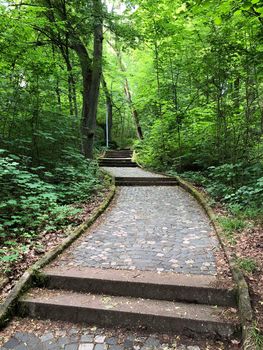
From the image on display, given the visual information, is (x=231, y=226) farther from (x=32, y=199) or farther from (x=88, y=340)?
(x=32, y=199)

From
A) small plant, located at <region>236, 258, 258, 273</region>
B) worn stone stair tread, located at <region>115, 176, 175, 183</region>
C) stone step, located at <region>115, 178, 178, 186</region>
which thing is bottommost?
small plant, located at <region>236, 258, 258, 273</region>

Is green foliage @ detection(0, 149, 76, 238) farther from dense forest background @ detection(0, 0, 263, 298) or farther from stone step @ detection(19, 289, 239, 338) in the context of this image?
stone step @ detection(19, 289, 239, 338)

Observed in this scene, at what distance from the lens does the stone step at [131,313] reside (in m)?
2.84

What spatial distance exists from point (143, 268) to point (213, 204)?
3500 mm

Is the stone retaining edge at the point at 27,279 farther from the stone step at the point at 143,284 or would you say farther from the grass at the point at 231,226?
the grass at the point at 231,226

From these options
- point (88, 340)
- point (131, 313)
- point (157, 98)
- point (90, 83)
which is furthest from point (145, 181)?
point (88, 340)

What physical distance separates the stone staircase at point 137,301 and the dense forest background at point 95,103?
984 millimetres

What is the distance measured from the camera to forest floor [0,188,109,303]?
356cm

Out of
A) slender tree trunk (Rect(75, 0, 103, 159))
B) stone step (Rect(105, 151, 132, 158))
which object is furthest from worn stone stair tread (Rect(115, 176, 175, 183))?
stone step (Rect(105, 151, 132, 158))

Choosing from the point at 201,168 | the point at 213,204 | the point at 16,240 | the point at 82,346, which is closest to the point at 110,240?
the point at 16,240

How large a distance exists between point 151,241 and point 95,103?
7562 millimetres

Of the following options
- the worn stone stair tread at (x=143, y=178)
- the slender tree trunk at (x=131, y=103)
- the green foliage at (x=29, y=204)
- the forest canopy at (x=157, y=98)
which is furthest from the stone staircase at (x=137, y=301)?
the slender tree trunk at (x=131, y=103)

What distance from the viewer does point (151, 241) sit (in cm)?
484

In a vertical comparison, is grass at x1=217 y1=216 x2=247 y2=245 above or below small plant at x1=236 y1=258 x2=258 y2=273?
above
